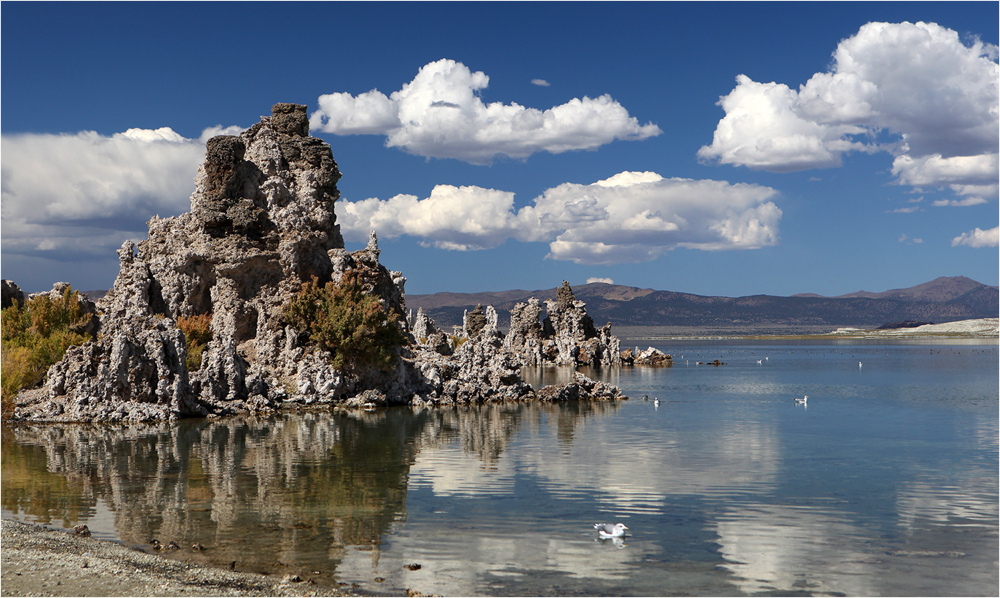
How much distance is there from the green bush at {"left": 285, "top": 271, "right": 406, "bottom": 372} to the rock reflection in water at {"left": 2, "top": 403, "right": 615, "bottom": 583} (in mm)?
5159

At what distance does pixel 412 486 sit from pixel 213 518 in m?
6.14

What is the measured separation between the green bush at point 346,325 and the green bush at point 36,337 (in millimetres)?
10537

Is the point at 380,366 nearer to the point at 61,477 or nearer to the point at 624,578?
the point at 61,477

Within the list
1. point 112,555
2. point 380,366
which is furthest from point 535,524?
point 380,366

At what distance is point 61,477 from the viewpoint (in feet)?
77.0

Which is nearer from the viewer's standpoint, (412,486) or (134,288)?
(412,486)

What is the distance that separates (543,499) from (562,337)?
A: 9822 centimetres

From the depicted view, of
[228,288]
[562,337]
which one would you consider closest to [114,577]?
[228,288]

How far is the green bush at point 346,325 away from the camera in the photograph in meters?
44.3

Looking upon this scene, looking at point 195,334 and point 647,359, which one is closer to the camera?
point 195,334

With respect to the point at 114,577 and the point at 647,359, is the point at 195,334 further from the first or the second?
the point at 647,359

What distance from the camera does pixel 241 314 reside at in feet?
161

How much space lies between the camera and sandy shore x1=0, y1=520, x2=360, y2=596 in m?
12.6

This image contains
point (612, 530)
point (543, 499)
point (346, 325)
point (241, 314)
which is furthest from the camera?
point (241, 314)
